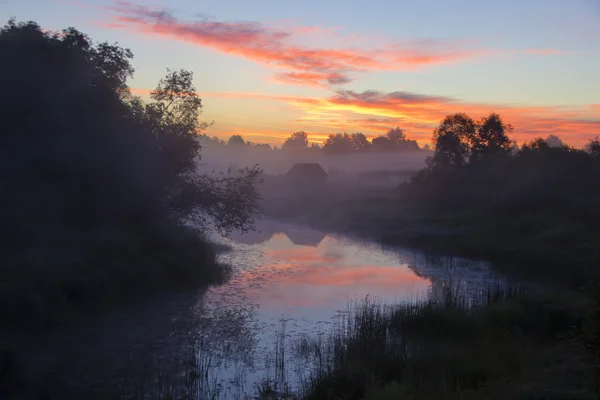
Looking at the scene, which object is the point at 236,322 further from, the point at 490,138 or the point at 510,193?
the point at 490,138

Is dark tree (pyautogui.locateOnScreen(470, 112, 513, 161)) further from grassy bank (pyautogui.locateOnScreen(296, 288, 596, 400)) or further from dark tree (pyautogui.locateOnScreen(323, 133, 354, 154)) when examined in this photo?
dark tree (pyautogui.locateOnScreen(323, 133, 354, 154))

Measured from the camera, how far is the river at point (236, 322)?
44.9 ft

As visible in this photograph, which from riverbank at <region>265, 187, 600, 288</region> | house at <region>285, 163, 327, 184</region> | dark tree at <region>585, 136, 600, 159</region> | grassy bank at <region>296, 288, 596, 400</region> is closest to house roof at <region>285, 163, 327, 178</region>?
house at <region>285, 163, 327, 184</region>

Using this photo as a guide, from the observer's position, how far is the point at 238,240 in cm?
4809

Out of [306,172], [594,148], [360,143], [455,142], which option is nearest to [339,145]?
[360,143]

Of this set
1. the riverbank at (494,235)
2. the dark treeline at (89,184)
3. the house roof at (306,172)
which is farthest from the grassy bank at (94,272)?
the house roof at (306,172)

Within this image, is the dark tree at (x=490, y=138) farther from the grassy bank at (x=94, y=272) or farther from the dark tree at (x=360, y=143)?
the dark tree at (x=360, y=143)

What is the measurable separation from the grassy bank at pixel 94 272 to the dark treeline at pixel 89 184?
0.18ft

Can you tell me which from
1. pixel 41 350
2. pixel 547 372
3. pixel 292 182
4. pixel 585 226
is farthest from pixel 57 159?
pixel 292 182

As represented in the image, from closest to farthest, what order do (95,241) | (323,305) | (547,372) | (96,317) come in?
1. (547,372)
2. (96,317)
3. (323,305)
4. (95,241)

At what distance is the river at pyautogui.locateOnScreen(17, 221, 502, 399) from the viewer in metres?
13.7

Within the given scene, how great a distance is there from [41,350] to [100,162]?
12.9m

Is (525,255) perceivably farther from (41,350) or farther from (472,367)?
(41,350)

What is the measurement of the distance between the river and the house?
6241cm
